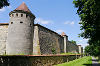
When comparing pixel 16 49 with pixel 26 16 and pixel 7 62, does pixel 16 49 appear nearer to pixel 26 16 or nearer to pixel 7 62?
pixel 26 16

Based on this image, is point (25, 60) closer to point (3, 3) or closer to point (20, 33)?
point (3, 3)

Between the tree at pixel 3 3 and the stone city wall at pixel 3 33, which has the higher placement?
the tree at pixel 3 3

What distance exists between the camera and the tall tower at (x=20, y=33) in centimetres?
2214

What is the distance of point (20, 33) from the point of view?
2283 cm

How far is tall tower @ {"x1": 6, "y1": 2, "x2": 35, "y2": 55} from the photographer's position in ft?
72.6

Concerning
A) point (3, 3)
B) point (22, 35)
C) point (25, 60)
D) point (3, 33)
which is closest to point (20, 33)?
point (22, 35)

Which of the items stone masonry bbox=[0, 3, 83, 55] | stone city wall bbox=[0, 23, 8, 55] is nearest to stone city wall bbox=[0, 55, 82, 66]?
stone masonry bbox=[0, 3, 83, 55]

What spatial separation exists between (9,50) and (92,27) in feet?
54.3

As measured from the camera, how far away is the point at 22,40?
73.8 feet

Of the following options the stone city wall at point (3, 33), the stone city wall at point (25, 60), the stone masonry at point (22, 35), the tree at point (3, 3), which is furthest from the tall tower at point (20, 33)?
the tree at point (3, 3)

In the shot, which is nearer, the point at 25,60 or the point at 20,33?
the point at 25,60

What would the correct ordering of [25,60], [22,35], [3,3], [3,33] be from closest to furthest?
1. [3,3]
2. [25,60]
3. [22,35]
4. [3,33]

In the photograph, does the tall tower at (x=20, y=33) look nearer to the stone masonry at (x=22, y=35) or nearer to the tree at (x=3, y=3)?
the stone masonry at (x=22, y=35)

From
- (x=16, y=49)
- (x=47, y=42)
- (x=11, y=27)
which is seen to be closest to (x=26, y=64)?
(x=16, y=49)
